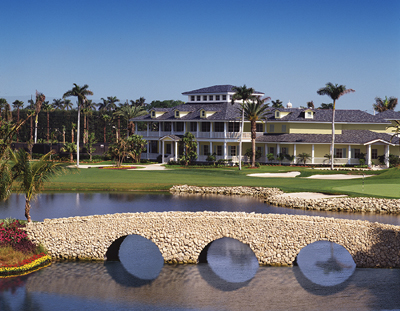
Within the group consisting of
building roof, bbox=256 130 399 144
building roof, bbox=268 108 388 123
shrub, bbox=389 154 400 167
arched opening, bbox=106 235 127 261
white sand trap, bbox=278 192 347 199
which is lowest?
arched opening, bbox=106 235 127 261

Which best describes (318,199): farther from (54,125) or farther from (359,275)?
(54,125)

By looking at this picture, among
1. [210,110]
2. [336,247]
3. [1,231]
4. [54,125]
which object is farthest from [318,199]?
[54,125]

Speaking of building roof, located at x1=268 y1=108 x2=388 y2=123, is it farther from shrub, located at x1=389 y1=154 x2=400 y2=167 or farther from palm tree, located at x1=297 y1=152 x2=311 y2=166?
shrub, located at x1=389 y1=154 x2=400 y2=167

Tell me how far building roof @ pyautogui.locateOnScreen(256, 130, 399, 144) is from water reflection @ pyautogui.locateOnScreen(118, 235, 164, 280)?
4432 cm

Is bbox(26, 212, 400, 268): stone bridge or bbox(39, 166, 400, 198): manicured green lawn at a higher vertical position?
bbox(39, 166, 400, 198): manicured green lawn

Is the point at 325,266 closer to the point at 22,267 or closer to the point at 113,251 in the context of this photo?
the point at 113,251

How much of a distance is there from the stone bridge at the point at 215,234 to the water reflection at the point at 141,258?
1.06m

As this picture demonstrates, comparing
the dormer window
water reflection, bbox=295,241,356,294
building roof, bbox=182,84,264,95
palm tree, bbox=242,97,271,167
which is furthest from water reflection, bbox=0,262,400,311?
building roof, bbox=182,84,264,95

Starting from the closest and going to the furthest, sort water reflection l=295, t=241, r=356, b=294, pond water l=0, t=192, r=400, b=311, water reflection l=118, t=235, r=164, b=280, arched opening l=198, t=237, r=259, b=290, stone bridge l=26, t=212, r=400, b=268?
1. pond water l=0, t=192, r=400, b=311
2. stone bridge l=26, t=212, r=400, b=268
3. water reflection l=295, t=241, r=356, b=294
4. arched opening l=198, t=237, r=259, b=290
5. water reflection l=118, t=235, r=164, b=280

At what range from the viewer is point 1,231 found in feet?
83.6

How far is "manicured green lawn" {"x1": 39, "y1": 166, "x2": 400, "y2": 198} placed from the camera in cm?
4422

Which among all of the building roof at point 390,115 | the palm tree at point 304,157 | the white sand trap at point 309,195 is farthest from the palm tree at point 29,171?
the building roof at point 390,115

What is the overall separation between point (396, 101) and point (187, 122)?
154ft

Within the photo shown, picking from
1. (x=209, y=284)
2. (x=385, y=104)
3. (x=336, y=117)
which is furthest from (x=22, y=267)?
(x=385, y=104)
